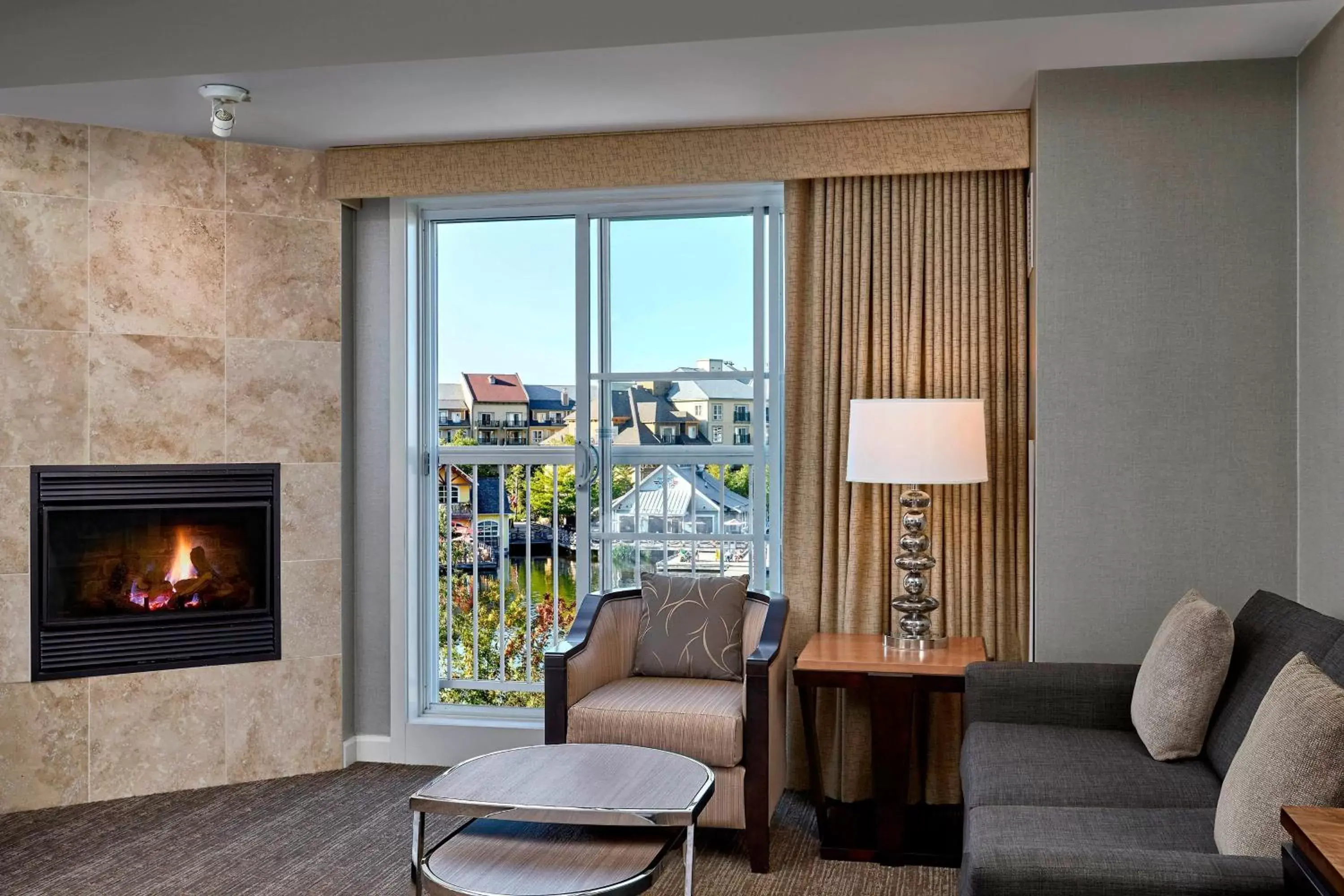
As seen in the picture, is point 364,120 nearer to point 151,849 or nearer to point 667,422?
point 667,422

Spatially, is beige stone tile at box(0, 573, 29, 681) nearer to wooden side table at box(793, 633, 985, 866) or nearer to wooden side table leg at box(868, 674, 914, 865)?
wooden side table at box(793, 633, 985, 866)

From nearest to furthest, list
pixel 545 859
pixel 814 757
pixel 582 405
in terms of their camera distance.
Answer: pixel 545 859
pixel 814 757
pixel 582 405

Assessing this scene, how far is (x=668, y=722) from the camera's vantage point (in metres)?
3.34

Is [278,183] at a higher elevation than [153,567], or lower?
higher

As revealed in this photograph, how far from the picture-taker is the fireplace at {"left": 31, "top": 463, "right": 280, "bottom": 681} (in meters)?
3.92

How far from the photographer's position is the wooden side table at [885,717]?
3291 millimetres

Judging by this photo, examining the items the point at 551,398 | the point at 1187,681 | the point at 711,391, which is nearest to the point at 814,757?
the point at 1187,681

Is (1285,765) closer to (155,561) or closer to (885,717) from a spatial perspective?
(885,717)

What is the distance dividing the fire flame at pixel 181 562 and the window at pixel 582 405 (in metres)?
0.84

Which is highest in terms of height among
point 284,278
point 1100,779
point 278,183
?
point 278,183

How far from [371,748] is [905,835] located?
2.09 meters

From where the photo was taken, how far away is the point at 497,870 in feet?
7.69

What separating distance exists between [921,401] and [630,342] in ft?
4.18

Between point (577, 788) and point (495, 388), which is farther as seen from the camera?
point (495, 388)
